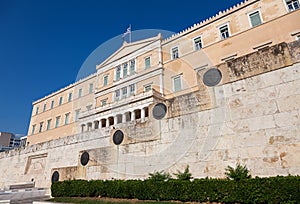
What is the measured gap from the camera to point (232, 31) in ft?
68.8

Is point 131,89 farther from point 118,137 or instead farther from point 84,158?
point 118,137

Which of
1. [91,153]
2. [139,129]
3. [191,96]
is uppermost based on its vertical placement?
[191,96]

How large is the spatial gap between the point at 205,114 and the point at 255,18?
16210mm

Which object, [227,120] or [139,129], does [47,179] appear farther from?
[227,120]

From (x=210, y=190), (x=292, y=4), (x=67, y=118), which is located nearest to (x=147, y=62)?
(x=292, y=4)

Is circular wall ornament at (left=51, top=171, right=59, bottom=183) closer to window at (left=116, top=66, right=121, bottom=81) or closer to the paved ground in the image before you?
the paved ground

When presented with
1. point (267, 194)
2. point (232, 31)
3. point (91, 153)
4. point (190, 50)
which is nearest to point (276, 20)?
point (232, 31)

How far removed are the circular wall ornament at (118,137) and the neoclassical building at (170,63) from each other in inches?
27.5

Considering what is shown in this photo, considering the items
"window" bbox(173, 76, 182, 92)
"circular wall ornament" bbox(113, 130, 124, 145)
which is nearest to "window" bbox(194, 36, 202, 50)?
"window" bbox(173, 76, 182, 92)

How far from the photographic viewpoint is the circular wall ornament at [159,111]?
10670mm

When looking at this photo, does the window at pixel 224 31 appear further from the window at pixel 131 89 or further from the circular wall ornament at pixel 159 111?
the circular wall ornament at pixel 159 111

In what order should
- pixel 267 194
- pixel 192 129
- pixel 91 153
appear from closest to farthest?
1. pixel 267 194
2. pixel 192 129
3. pixel 91 153

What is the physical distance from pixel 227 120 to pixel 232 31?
16.2 m

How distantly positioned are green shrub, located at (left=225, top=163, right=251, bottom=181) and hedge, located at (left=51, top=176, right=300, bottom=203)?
2.02ft
